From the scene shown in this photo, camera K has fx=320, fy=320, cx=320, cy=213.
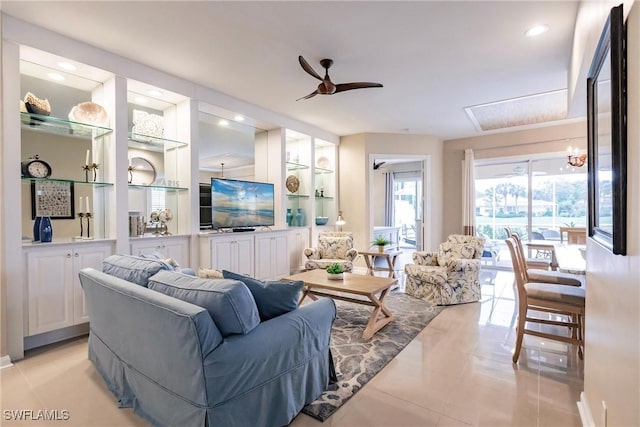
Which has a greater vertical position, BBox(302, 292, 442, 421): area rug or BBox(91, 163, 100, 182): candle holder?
BBox(91, 163, 100, 182): candle holder

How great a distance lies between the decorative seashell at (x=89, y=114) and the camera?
324cm

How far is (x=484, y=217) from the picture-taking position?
6844 millimetres

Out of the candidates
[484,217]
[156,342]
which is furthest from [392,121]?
[156,342]

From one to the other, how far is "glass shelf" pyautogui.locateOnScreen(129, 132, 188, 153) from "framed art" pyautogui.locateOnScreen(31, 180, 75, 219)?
82 cm

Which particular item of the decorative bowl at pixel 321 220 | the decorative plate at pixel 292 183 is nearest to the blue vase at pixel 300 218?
the decorative bowl at pixel 321 220

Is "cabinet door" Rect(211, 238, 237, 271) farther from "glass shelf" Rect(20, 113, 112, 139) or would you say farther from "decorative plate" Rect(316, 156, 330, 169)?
"decorative plate" Rect(316, 156, 330, 169)

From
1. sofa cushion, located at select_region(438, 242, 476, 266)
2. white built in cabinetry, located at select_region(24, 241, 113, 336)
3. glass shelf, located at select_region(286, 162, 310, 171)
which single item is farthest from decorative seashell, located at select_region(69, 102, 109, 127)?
sofa cushion, located at select_region(438, 242, 476, 266)

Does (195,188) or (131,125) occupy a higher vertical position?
(131,125)

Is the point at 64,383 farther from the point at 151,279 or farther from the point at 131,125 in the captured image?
the point at 131,125

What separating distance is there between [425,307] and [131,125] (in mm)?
4374

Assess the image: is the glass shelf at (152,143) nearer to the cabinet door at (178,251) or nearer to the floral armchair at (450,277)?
the cabinet door at (178,251)

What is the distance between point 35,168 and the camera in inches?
119

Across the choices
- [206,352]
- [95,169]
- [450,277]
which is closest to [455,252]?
[450,277]

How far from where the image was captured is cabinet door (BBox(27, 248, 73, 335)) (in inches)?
111
